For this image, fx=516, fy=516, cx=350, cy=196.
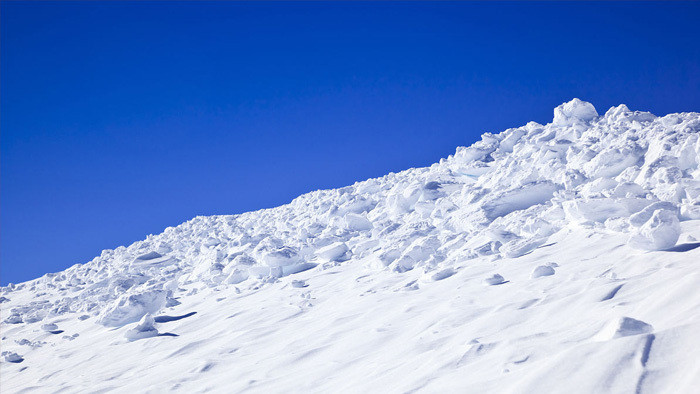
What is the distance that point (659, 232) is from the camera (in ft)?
21.0

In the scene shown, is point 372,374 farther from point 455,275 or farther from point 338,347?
point 455,275

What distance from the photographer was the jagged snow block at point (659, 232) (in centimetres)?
641

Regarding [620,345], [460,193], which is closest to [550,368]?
[620,345]

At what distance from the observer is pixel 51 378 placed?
840 cm

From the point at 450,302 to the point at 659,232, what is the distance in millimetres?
2723

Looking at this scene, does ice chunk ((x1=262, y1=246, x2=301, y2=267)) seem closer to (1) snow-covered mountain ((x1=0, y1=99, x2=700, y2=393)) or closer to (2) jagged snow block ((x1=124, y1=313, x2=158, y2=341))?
(1) snow-covered mountain ((x1=0, y1=99, x2=700, y2=393))

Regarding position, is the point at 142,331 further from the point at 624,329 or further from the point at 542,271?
the point at 624,329

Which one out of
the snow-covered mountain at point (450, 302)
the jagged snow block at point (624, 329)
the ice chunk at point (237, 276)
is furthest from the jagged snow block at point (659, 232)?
the ice chunk at point (237, 276)

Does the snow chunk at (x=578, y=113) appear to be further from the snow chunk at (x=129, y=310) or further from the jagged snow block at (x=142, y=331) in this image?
the jagged snow block at (x=142, y=331)

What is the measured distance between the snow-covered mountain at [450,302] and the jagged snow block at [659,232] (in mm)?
20

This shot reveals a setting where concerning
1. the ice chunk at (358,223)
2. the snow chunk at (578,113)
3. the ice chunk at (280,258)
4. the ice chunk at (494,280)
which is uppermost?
the snow chunk at (578,113)

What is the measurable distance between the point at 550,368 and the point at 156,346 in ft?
22.6

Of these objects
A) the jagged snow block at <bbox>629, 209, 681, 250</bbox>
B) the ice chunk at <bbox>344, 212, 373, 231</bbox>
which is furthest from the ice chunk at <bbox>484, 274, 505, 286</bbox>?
the ice chunk at <bbox>344, 212, 373, 231</bbox>

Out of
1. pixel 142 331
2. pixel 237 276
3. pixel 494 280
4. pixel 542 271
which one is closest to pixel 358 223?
pixel 237 276
